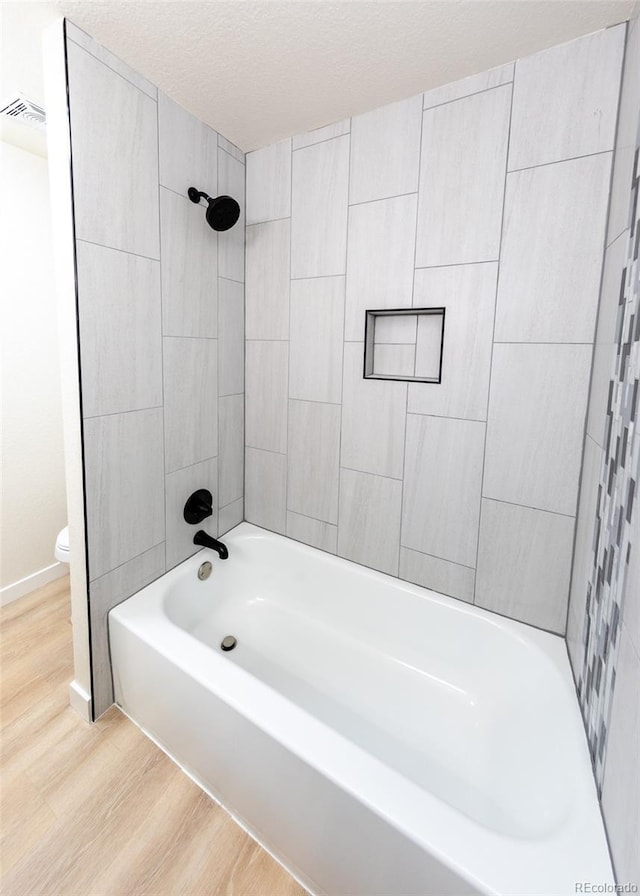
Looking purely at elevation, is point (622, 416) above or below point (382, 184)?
below

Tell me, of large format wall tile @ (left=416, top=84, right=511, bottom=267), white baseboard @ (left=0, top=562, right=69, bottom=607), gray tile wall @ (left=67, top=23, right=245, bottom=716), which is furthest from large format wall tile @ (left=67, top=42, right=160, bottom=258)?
white baseboard @ (left=0, top=562, right=69, bottom=607)

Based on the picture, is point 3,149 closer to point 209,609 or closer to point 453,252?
point 453,252

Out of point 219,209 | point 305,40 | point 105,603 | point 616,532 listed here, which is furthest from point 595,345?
point 105,603

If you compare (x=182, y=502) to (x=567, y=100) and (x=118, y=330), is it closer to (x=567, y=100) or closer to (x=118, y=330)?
(x=118, y=330)

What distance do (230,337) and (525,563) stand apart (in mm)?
1617

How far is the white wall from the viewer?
210 centimetres

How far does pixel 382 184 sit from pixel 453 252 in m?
0.42

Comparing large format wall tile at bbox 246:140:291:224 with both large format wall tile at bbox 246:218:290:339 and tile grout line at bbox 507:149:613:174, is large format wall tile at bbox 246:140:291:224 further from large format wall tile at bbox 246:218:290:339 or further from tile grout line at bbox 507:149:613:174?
tile grout line at bbox 507:149:613:174

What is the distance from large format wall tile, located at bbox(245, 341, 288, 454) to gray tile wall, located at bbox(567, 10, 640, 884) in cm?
129

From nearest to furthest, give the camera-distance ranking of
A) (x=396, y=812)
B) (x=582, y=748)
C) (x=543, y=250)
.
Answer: (x=396, y=812) → (x=582, y=748) → (x=543, y=250)

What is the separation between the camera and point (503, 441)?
1541 millimetres

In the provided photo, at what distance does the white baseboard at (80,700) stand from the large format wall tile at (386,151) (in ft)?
7.42

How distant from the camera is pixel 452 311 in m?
1.57

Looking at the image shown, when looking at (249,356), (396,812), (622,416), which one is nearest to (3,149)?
(249,356)
